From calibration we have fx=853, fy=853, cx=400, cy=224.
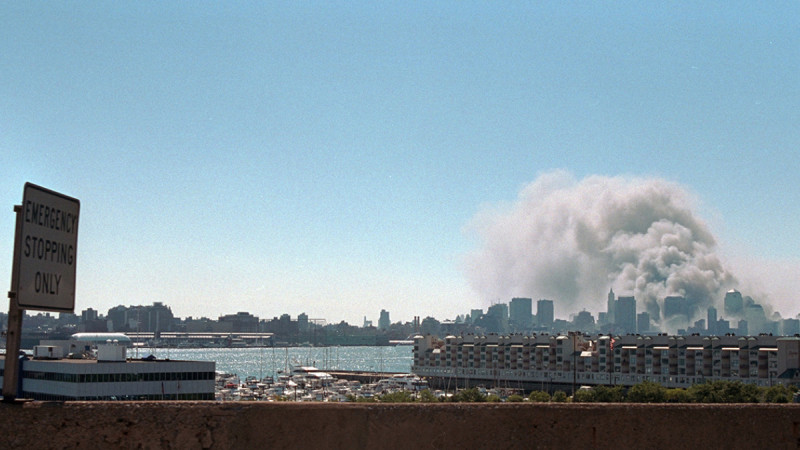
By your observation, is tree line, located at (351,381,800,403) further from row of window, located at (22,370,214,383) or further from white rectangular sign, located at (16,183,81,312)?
white rectangular sign, located at (16,183,81,312)

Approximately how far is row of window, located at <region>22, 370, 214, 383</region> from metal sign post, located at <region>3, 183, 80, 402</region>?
44.1m

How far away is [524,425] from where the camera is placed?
645cm

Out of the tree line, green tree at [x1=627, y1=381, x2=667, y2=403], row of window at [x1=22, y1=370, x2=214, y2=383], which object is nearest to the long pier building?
green tree at [x1=627, y1=381, x2=667, y2=403]

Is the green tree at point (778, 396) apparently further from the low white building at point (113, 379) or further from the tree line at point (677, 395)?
the low white building at point (113, 379)

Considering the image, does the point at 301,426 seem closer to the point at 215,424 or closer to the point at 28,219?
the point at 215,424

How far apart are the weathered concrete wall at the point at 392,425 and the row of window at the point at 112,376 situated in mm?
44100

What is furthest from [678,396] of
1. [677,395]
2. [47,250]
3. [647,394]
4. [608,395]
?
[47,250]

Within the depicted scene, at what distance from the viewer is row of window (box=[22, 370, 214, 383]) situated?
1847 inches

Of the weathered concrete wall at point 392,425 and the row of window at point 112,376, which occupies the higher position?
the weathered concrete wall at point 392,425

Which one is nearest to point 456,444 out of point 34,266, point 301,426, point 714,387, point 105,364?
point 301,426

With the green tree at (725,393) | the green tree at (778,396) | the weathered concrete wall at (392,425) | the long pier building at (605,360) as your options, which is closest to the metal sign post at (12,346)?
the weathered concrete wall at (392,425)

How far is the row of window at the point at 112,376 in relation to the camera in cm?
4691

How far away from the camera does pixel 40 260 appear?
558cm

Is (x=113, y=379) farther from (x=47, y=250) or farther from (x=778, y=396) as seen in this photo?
(x=778, y=396)
